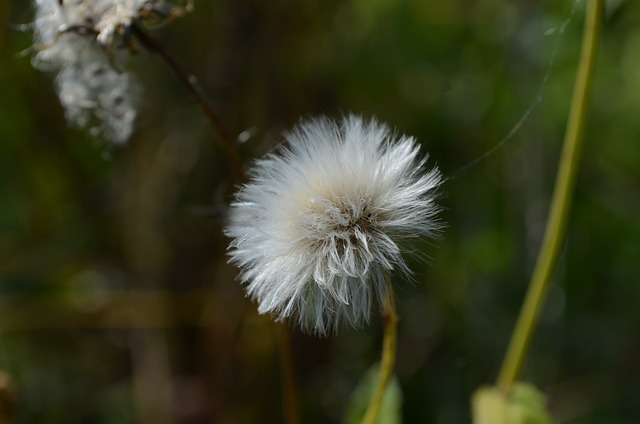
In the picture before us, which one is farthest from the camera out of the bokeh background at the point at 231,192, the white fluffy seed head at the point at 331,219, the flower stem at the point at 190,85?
the bokeh background at the point at 231,192

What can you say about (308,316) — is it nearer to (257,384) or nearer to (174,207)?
(257,384)

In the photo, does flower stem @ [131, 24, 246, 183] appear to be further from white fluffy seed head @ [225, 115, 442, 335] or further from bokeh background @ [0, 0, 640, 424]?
bokeh background @ [0, 0, 640, 424]

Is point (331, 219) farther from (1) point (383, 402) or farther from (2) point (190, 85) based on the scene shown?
(1) point (383, 402)

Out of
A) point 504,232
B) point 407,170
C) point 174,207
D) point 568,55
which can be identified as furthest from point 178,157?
point 407,170

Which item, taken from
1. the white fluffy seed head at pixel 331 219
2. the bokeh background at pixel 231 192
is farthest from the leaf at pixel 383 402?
the bokeh background at pixel 231 192

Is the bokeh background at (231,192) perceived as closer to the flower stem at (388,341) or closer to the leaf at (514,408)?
the leaf at (514,408)
